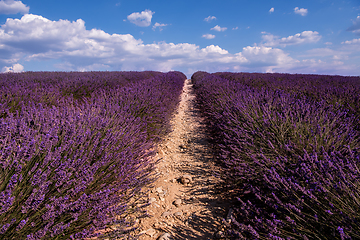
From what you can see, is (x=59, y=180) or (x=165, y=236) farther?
(x=165, y=236)

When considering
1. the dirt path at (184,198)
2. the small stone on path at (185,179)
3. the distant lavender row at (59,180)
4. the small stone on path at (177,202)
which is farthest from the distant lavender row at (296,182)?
the distant lavender row at (59,180)

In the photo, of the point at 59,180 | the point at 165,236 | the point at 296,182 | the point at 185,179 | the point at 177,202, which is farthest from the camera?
the point at 185,179

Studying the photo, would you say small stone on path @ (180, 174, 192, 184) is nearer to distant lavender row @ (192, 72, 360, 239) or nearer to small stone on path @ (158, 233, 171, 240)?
distant lavender row @ (192, 72, 360, 239)

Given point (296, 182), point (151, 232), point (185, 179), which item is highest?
point (296, 182)

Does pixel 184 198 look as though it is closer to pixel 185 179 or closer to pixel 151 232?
pixel 185 179

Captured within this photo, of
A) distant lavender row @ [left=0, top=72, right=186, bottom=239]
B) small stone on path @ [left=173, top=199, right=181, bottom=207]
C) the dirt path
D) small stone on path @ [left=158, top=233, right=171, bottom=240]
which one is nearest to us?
distant lavender row @ [left=0, top=72, right=186, bottom=239]

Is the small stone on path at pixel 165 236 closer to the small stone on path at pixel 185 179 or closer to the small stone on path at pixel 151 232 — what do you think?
the small stone on path at pixel 151 232

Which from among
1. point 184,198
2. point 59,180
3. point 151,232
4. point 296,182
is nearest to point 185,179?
point 184,198

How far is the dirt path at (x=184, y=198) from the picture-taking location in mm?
1858

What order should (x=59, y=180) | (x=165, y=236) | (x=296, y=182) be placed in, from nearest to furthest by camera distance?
(x=59, y=180) → (x=296, y=182) → (x=165, y=236)

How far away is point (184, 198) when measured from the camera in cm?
236

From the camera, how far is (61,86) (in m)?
6.41

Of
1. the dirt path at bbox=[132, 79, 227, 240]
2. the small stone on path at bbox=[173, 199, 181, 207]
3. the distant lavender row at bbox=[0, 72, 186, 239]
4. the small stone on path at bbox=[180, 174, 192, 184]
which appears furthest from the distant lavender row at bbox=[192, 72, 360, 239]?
the distant lavender row at bbox=[0, 72, 186, 239]

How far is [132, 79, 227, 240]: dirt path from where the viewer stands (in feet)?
6.10
